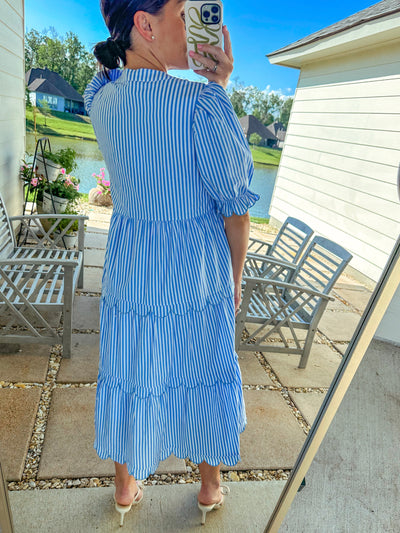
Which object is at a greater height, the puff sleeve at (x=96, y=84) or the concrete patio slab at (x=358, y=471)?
the puff sleeve at (x=96, y=84)

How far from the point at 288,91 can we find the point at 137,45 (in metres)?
0.36

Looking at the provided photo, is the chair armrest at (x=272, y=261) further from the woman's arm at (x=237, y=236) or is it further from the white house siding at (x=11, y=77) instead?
the white house siding at (x=11, y=77)

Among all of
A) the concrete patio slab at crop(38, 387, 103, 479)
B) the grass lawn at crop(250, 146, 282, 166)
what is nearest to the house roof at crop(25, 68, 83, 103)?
the grass lawn at crop(250, 146, 282, 166)

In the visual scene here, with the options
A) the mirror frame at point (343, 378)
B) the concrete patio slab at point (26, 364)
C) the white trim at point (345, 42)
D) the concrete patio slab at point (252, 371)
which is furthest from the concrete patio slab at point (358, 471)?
the concrete patio slab at point (26, 364)

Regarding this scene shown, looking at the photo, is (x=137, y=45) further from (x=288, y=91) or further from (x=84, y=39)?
(x=288, y=91)

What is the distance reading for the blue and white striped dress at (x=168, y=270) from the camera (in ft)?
2.22

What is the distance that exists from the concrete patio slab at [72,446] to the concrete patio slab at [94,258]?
1.00 metres

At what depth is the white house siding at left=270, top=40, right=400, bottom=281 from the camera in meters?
0.89

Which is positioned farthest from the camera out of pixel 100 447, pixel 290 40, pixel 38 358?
pixel 38 358

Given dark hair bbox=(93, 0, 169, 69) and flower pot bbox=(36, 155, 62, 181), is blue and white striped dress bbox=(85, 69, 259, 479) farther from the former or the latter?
flower pot bbox=(36, 155, 62, 181)

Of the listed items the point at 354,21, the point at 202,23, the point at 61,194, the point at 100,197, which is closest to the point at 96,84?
the point at 202,23

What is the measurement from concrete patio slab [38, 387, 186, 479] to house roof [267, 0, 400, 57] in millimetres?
1202

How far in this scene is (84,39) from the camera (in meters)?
0.75

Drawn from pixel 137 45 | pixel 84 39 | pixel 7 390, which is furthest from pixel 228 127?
pixel 7 390
